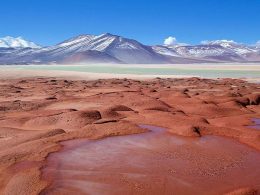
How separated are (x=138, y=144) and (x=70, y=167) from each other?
1.94 meters

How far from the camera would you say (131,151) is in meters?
7.35

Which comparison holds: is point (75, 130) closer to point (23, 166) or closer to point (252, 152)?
point (23, 166)

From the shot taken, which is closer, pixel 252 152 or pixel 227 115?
pixel 252 152

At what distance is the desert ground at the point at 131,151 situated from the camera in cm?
554

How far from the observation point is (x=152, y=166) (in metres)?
6.37

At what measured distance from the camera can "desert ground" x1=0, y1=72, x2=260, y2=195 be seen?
18.2 ft

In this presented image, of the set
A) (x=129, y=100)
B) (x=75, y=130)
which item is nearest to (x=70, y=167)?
(x=75, y=130)

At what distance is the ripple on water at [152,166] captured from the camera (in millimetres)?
5473

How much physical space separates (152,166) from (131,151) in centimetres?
103

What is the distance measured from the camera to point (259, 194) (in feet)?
17.1

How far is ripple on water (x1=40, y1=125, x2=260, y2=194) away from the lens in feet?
18.0

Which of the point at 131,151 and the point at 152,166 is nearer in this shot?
the point at 152,166

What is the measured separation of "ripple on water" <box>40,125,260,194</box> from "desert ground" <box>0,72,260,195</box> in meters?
0.01

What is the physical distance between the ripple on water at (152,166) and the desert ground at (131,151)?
0.04 feet
